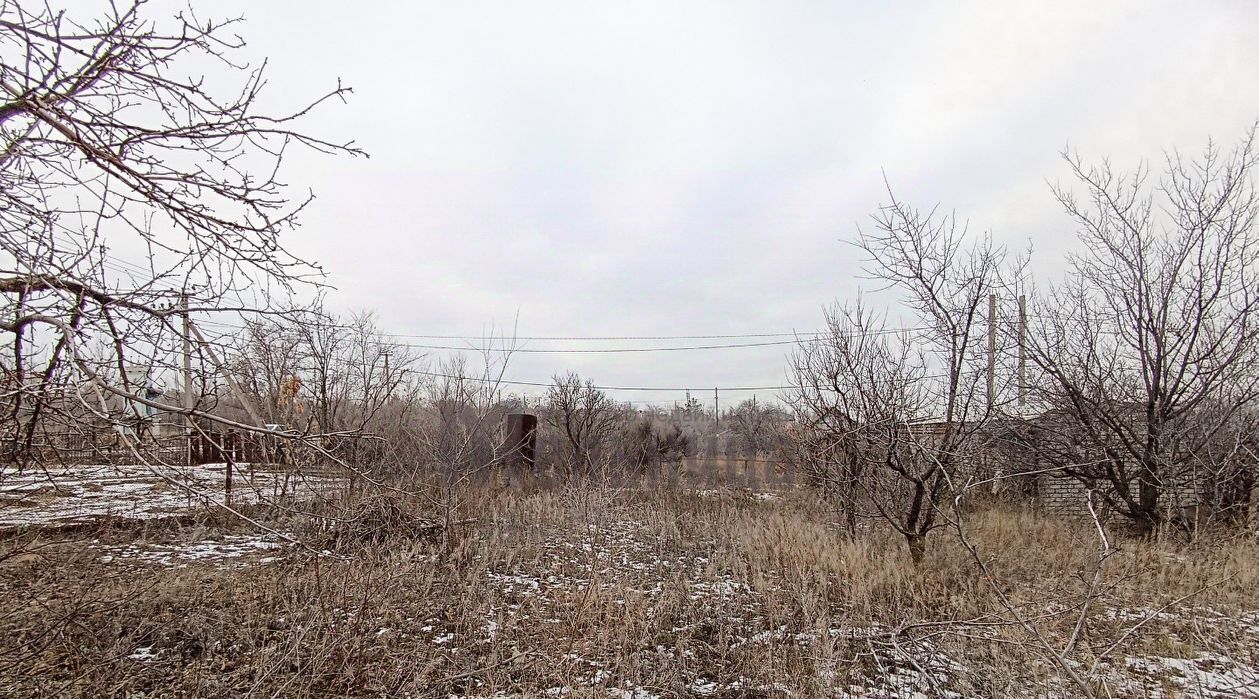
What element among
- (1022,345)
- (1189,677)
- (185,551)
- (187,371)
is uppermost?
(1022,345)

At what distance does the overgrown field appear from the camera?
366cm

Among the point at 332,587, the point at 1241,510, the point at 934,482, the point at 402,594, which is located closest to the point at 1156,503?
the point at 1241,510

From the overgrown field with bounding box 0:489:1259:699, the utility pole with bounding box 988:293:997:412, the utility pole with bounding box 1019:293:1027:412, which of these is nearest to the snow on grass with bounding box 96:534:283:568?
the overgrown field with bounding box 0:489:1259:699

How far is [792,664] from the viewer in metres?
4.07

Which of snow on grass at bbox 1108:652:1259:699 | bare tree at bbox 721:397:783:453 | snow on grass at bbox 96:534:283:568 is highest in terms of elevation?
bare tree at bbox 721:397:783:453

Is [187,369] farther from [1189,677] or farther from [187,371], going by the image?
[1189,677]

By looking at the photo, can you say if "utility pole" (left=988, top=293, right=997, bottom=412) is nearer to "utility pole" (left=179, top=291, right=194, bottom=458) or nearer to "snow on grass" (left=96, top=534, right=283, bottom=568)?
"utility pole" (left=179, top=291, right=194, bottom=458)

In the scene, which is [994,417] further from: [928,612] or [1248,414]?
[1248,414]

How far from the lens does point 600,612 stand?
16.4 feet

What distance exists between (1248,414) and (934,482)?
4.59 metres

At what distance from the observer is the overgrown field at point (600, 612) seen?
3660mm

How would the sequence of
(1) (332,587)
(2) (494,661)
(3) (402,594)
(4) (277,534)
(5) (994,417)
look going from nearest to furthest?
(4) (277,534)
(2) (494,661)
(1) (332,587)
(3) (402,594)
(5) (994,417)

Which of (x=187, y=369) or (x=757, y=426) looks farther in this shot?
(x=757, y=426)

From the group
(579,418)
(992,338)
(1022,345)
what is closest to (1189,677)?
(992,338)
